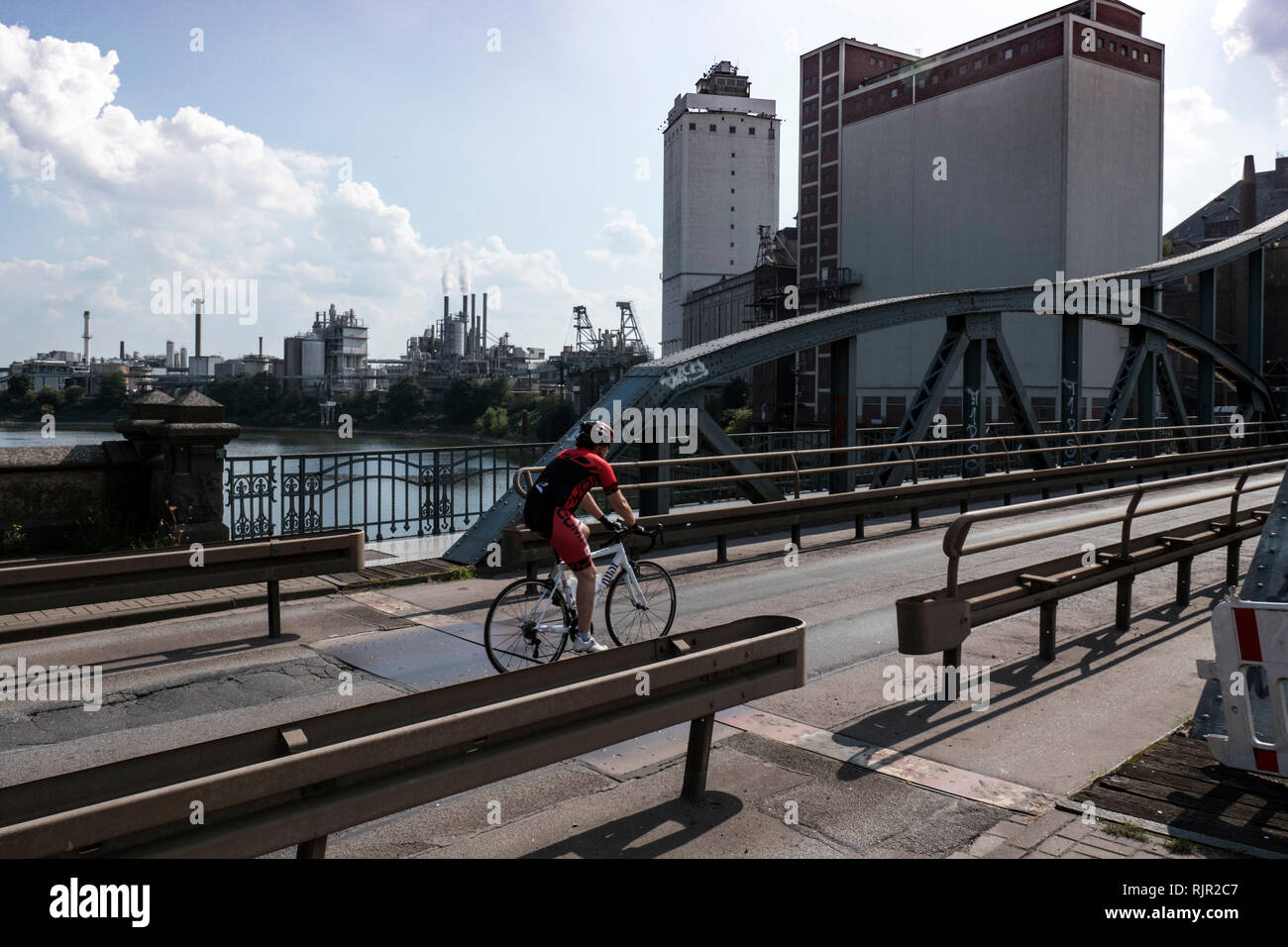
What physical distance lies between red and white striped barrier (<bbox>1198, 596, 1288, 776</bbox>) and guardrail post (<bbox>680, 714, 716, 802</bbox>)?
2446 millimetres

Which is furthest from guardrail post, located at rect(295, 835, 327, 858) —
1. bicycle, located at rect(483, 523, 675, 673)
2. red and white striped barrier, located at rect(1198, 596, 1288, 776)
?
red and white striped barrier, located at rect(1198, 596, 1288, 776)

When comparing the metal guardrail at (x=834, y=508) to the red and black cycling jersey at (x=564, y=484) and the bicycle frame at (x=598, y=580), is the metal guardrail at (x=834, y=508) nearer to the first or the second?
the bicycle frame at (x=598, y=580)

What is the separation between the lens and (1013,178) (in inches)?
2424

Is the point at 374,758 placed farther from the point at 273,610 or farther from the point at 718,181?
the point at 718,181

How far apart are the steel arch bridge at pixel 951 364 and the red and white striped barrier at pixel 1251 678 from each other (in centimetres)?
767

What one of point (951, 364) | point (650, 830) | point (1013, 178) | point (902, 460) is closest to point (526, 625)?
point (650, 830)

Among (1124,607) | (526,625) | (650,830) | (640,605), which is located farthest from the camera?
(1124,607)

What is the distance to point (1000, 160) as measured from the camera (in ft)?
204

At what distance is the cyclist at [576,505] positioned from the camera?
7496 millimetres

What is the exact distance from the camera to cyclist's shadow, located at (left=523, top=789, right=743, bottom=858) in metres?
4.42

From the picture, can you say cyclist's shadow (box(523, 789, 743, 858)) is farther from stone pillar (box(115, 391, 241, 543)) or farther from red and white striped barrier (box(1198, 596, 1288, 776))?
stone pillar (box(115, 391, 241, 543))

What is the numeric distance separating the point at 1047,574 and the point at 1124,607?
3.88ft
